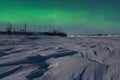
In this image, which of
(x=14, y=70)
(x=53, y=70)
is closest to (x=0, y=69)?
(x=14, y=70)

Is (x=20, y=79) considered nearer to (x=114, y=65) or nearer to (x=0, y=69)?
(x=0, y=69)

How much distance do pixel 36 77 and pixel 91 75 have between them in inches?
24.5

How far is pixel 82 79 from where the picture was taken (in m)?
2.39

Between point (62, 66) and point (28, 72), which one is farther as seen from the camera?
point (62, 66)

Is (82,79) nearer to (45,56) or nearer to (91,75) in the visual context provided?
(91,75)

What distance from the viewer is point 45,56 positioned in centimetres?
333

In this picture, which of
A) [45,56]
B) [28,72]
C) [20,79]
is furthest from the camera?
[45,56]

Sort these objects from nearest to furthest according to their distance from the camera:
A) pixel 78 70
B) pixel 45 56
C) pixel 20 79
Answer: pixel 20 79
pixel 78 70
pixel 45 56

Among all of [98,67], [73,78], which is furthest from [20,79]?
[98,67]

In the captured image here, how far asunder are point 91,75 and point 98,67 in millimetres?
296

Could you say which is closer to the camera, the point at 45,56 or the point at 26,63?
the point at 26,63

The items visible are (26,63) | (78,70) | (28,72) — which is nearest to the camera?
(28,72)

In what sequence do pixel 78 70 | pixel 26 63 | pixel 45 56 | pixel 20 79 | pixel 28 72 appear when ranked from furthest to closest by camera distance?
pixel 45 56, pixel 26 63, pixel 78 70, pixel 28 72, pixel 20 79

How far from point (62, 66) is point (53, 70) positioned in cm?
18
